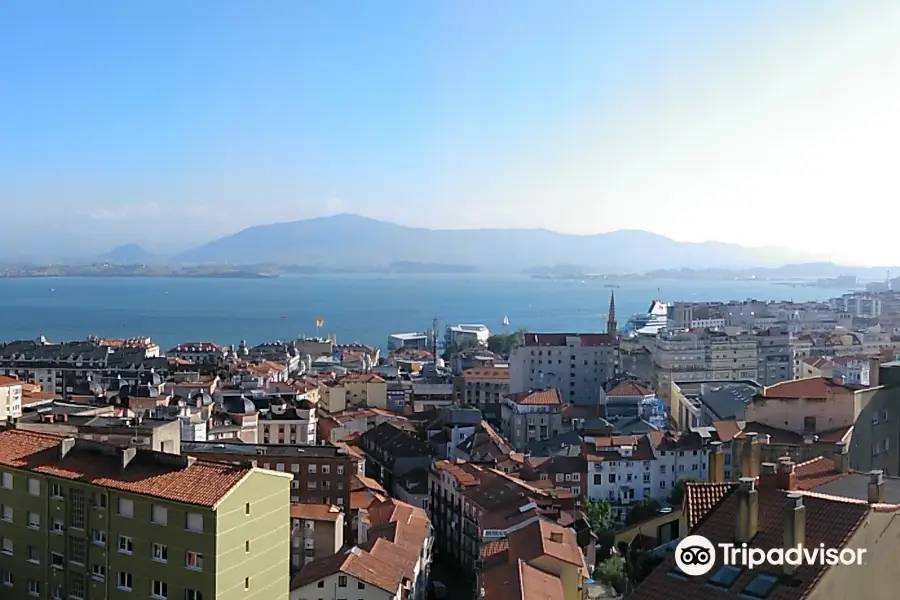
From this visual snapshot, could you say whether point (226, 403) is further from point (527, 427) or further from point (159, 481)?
point (159, 481)

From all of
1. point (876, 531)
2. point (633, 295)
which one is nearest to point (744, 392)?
point (876, 531)

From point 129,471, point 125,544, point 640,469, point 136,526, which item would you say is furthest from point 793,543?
point 640,469

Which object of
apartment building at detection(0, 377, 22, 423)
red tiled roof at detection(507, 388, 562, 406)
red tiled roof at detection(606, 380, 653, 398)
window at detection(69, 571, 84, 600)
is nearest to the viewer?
window at detection(69, 571, 84, 600)

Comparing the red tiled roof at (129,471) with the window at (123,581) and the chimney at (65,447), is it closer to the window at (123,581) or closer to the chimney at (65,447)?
the chimney at (65,447)

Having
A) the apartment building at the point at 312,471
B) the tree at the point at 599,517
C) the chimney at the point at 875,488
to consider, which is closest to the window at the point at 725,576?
the chimney at the point at 875,488

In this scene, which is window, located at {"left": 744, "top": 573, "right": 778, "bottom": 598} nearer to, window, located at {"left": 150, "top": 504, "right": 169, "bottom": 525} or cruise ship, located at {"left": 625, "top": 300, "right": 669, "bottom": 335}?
window, located at {"left": 150, "top": 504, "right": 169, "bottom": 525}

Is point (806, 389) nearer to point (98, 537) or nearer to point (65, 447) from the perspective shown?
point (98, 537)

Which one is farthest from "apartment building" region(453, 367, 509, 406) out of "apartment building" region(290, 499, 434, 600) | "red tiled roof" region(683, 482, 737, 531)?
"red tiled roof" region(683, 482, 737, 531)
